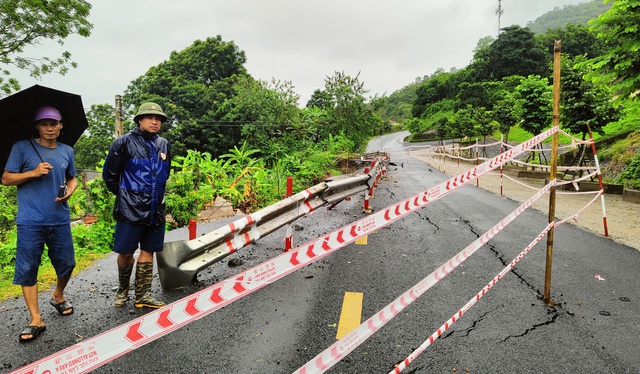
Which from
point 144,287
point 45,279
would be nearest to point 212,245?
point 144,287

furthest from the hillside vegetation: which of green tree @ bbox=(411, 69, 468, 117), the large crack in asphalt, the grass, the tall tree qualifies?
the tall tree

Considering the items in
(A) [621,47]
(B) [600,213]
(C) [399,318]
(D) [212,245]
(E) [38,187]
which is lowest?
(B) [600,213]

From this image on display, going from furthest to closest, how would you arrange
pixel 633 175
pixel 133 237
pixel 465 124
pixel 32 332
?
pixel 465 124 < pixel 633 175 < pixel 133 237 < pixel 32 332

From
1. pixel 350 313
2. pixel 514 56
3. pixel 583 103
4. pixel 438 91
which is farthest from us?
pixel 438 91

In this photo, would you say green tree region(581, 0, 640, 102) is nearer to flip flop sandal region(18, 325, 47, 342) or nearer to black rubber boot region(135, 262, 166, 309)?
black rubber boot region(135, 262, 166, 309)

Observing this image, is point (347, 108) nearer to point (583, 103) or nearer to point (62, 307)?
point (583, 103)

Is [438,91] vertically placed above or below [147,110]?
above

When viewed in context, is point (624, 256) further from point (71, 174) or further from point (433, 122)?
point (433, 122)

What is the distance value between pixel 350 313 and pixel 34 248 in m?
2.88

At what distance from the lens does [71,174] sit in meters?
3.62

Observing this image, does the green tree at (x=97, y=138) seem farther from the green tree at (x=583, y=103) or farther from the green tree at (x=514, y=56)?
the green tree at (x=514, y=56)

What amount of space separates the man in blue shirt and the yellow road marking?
101 inches

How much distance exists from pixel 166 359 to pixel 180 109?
3538 centimetres

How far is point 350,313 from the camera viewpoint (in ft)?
11.3
